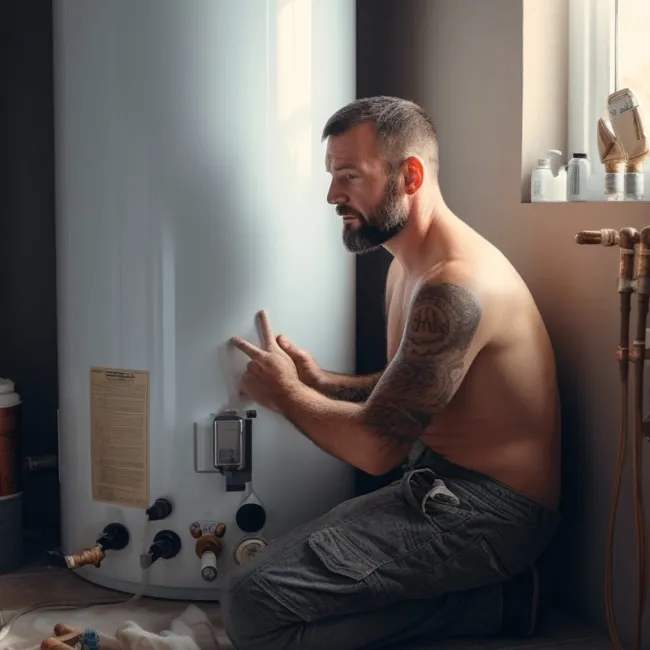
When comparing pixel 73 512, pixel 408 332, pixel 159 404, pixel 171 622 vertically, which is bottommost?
pixel 171 622

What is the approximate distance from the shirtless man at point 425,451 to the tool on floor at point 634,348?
194mm

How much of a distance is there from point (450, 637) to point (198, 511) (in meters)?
0.56

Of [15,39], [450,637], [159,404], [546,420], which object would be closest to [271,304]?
[159,404]

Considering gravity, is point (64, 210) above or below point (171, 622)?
above

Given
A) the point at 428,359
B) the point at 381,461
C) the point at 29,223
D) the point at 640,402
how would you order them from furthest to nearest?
the point at 29,223 < the point at 381,461 < the point at 428,359 < the point at 640,402

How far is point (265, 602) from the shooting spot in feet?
5.75

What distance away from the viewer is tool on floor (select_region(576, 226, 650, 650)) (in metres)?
1.58

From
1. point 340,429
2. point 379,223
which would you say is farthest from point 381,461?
point 379,223

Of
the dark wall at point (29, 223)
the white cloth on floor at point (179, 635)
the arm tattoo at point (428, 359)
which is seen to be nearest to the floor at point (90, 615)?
the white cloth on floor at point (179, 635)

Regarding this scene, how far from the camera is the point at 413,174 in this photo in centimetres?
188

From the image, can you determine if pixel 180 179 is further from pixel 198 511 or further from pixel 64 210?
pixel 198 511

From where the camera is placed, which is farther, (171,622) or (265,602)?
(171,622)

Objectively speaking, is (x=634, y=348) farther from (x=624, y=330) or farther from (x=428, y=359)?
(x=428, y=359)

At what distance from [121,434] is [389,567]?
653 millimetres
